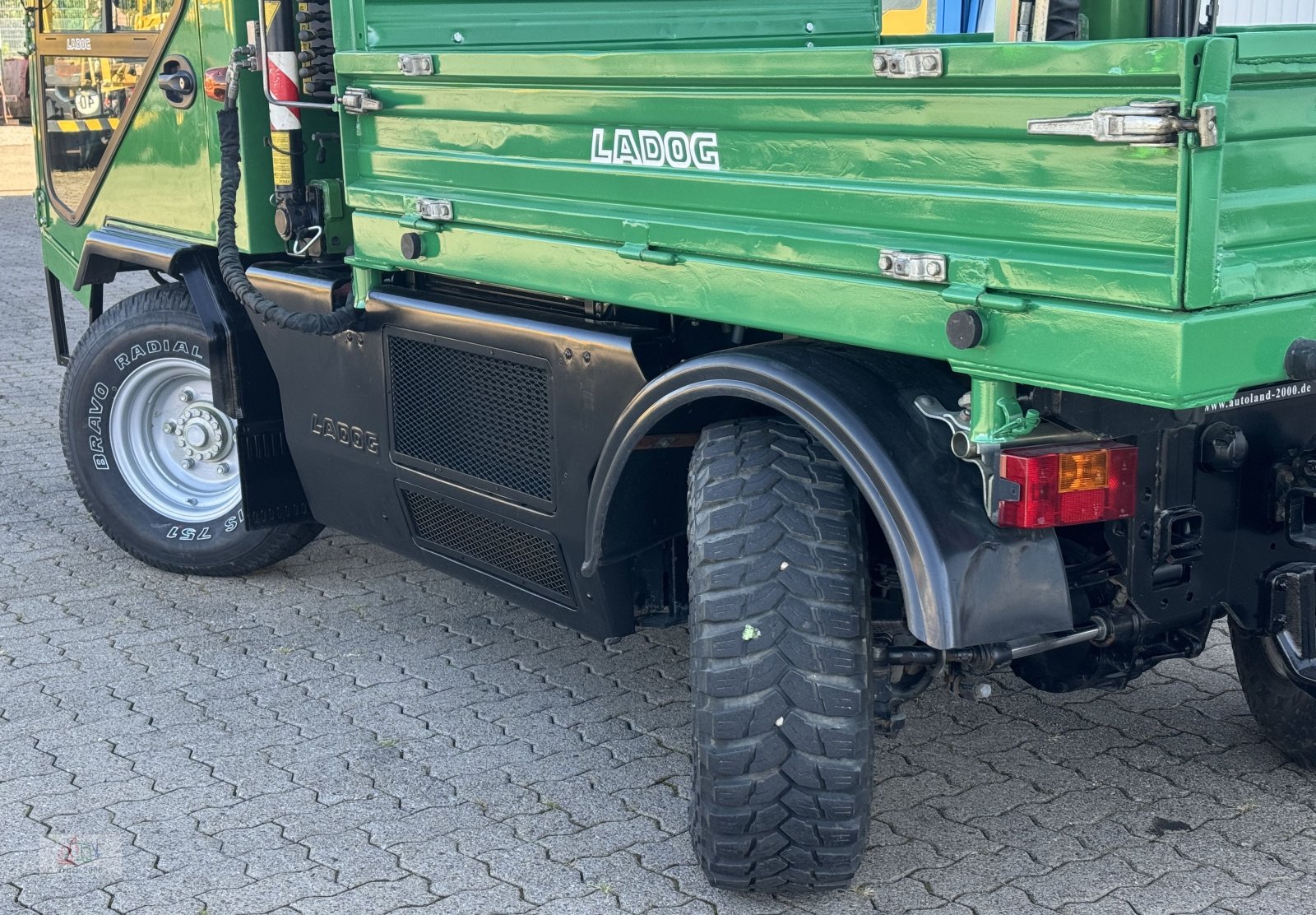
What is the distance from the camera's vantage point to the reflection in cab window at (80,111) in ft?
17.1

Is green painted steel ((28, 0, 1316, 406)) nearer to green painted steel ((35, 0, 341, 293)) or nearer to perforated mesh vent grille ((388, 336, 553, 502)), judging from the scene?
perforated mesh vent grille ((388, 336, 553, 502))

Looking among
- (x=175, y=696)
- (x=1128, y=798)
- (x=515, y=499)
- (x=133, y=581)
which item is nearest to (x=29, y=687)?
(x=175, y=696)

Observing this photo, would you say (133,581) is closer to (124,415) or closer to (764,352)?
(124,415)

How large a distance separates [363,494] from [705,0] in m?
1.80

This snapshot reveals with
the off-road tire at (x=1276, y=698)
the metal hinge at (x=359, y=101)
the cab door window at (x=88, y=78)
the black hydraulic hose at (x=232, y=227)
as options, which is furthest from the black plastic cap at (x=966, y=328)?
the cab door window at (x=88, y=78)

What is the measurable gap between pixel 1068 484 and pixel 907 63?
0.81 m

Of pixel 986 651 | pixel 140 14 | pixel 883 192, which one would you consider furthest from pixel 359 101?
pixel 986 651

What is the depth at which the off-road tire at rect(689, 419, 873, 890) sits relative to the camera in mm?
3098

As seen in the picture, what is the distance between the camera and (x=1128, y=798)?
3736 millimetres

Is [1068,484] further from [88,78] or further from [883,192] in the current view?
[88,78]

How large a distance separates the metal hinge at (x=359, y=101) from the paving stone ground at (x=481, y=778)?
162cm

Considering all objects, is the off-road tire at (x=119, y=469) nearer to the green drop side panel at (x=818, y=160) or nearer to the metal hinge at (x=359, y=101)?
the metal hinge at (x=359, y=101)

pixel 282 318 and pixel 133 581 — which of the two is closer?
pixel 282 318

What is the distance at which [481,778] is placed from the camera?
12.8 ft
